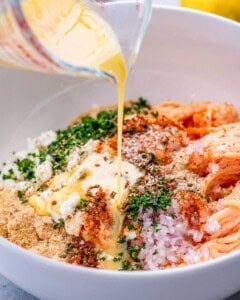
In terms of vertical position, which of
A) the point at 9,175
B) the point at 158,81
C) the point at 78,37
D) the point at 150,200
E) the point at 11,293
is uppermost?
the point at 78,37

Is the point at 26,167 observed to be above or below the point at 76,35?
below

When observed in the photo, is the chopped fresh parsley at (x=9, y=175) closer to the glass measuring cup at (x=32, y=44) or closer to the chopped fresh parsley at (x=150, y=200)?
the chopped fresh parsley at (x=150, y=200)

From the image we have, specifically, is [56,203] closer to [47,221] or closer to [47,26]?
[47,221]

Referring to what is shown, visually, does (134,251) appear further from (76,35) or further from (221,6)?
(221,6)

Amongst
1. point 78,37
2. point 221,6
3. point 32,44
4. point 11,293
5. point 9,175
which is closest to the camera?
point 32,44

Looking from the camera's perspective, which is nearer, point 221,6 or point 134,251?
point 134,251

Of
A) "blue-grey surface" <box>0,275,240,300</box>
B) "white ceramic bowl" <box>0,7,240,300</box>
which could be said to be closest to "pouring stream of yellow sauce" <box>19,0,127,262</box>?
"blue-grey surface" <box>0,275,240,300</box>

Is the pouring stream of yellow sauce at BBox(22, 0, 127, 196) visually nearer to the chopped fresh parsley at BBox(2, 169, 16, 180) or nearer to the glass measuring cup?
the glass measuring cup

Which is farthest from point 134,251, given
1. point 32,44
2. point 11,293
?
point 32,44
